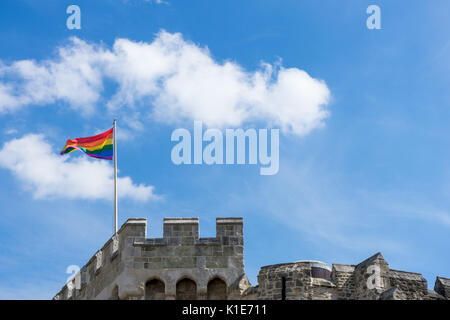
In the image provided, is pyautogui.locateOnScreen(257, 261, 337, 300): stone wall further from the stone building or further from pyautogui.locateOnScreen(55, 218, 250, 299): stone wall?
pyautogui.locateOnScreen(55, 218, 250, 299): stone wall

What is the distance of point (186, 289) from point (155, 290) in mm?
1094

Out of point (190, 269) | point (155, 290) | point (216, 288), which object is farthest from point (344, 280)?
point (155, 290)

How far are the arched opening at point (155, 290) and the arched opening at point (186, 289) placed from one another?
1.75ft

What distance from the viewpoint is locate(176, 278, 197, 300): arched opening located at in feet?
105

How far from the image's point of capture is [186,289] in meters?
32.3

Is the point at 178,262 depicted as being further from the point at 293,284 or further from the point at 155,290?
the point at 293,284

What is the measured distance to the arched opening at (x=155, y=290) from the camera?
1265 inches

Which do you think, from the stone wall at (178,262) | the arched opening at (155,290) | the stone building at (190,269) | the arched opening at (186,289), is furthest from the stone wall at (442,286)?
the arched opening at (155,290)

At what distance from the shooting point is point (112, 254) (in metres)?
33.6
